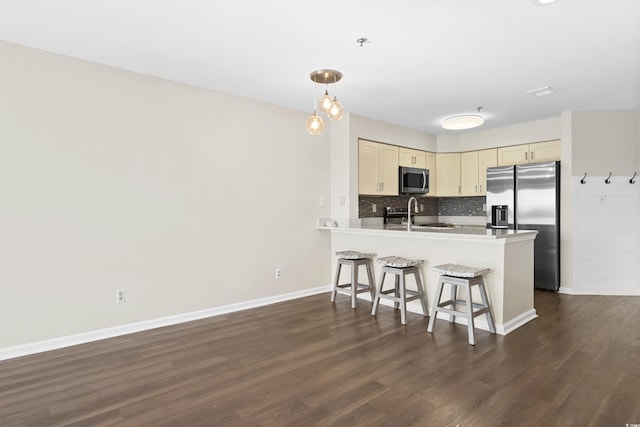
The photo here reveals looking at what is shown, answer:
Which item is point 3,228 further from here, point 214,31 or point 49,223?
point 214,31

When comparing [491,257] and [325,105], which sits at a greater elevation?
[325,105]

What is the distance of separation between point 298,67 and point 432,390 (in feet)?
9.30

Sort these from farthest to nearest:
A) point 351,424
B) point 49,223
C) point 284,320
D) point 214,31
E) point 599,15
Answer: point 284,320, point 49,223, point 214,31, point 599,15, point 351,424

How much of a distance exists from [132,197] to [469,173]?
5.19 m

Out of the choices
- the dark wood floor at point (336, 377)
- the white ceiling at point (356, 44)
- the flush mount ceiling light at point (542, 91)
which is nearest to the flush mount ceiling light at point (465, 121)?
the white ceiling at point (356, 44)

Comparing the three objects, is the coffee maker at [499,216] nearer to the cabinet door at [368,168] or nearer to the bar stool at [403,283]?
the cabinet door at [368,168]

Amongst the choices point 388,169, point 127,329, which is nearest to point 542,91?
point 388,169

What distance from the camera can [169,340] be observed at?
3.28 meters

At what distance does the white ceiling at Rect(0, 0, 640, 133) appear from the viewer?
243 cm

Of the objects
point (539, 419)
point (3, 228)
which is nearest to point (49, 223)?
point (3, 228)

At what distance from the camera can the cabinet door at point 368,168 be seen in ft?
17.1

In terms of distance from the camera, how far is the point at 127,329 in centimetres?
345

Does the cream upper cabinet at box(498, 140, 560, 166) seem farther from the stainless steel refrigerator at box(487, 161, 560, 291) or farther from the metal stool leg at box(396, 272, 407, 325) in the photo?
the metal stool leg at box(396, 272, 407, 325)

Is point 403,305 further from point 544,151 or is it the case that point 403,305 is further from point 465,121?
point 544,151
